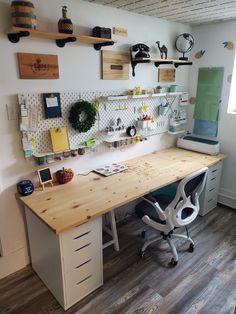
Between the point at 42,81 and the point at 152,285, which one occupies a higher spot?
the point at 42,81

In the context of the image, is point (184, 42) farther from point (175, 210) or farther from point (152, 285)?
point (152, 285)

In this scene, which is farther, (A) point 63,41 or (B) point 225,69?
(B) point 225,69

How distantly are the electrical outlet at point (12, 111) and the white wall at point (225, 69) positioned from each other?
2293mm

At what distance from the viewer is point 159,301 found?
184 cm

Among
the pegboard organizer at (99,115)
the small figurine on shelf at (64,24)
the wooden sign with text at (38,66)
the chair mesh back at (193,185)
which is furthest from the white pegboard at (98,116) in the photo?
the chair mesh back at (193,185)

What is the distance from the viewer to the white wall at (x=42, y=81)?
1.77 meters

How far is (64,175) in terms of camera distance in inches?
83.9

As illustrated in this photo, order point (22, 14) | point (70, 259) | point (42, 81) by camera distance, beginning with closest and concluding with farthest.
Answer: point (22, 14)
point (70, 259)
point (42, 81)

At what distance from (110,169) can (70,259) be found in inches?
39.8

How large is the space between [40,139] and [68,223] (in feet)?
2.57

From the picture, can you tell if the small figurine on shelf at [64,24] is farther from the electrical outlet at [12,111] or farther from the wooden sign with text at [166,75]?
the wooden sign with text at [166,75]

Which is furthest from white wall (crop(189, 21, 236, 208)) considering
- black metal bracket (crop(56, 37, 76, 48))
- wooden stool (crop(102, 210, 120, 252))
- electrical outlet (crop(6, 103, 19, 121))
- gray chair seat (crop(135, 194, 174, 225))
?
electrical outlet (crop(6, 103, 19, 121))

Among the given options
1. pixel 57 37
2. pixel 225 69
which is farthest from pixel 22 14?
pixel 225 69

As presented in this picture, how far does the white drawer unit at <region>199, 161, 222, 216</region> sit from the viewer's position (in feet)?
9.46
